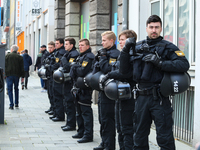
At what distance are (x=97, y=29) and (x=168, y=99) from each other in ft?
26.9

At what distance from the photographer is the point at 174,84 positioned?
4316 mm

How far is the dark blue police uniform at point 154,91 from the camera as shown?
4.35m

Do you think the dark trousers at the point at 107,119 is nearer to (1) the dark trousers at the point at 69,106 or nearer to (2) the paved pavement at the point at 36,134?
(2) the paved pavement at the point at 36,134

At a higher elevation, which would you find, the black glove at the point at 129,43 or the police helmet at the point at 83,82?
the black glove at the point at 129,43

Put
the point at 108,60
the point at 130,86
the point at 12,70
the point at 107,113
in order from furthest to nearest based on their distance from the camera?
the point at 12,70 → the point at 107,113 → the point at 108,60 → the point at 130,86

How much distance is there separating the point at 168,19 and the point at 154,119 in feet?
13.7

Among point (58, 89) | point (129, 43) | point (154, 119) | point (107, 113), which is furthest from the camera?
point (58, 89)

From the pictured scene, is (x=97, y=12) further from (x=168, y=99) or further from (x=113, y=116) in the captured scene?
(x=168, y=99)

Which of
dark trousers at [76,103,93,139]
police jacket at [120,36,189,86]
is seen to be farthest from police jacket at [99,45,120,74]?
dark trousers at [76,103,93,139]

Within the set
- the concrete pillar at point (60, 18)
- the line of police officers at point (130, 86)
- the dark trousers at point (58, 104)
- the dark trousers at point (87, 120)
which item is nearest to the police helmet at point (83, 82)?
the line of police officers at point (130, 86)

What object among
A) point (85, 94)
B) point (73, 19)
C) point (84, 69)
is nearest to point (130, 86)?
point (84, 69)

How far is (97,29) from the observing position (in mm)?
12453

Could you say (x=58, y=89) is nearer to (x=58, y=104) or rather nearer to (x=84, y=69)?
(x=58, y=104)

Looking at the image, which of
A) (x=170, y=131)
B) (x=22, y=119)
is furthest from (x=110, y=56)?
(x=22, y=119)
